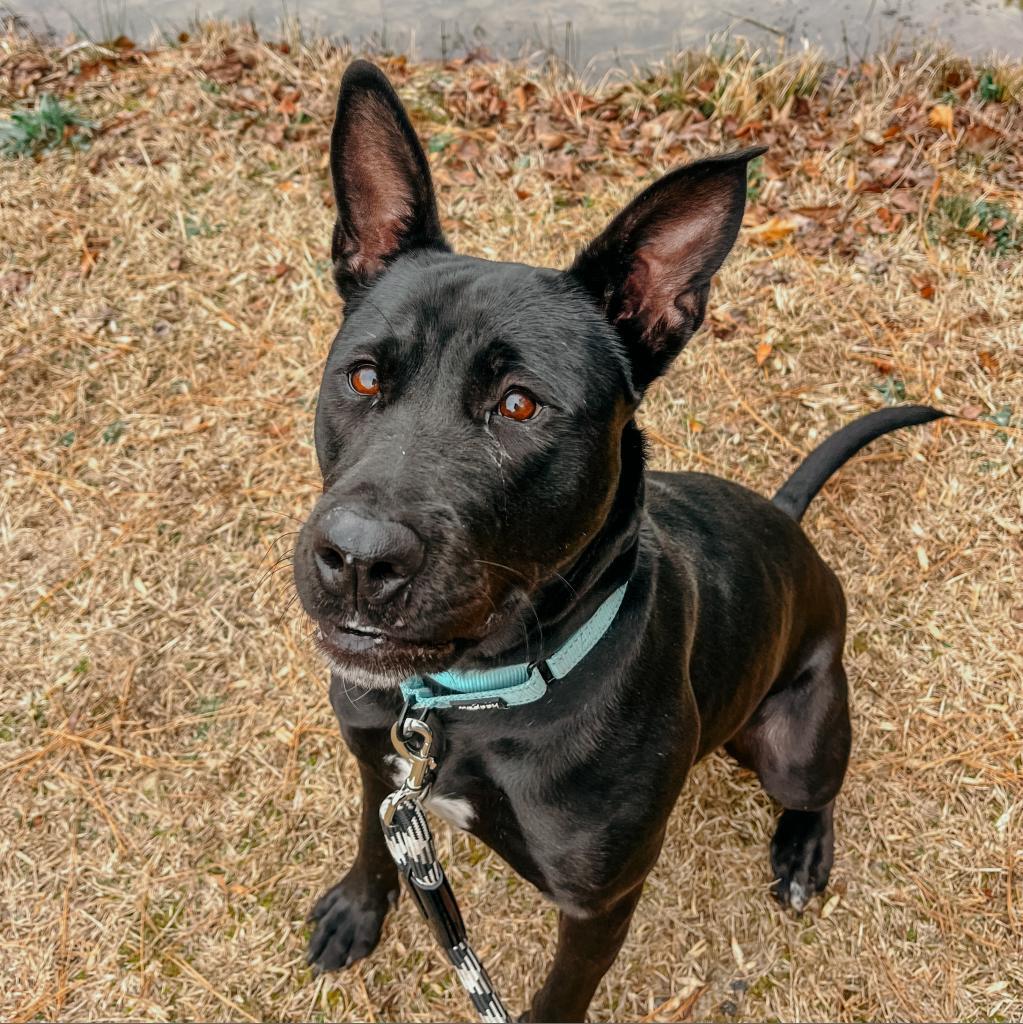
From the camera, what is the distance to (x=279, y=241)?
536 cm

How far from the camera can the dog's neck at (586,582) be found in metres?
2.39

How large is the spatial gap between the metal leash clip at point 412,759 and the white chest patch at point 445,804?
5.8 inches

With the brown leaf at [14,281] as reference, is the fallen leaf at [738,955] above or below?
below

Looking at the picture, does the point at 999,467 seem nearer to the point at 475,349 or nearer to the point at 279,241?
the point at 475,349

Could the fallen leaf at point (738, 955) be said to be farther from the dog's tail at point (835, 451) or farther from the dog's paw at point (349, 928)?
the dog's tail at point (835, 451)

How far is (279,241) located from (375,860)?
11.8 ft

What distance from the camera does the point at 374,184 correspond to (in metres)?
2.59

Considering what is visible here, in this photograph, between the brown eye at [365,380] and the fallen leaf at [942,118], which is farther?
the fallen leaf at [942,118]

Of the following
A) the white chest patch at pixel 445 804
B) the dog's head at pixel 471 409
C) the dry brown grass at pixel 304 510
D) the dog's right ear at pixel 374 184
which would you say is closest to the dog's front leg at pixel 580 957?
the white chest patch at pixel 445 804

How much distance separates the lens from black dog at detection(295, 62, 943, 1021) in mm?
2107

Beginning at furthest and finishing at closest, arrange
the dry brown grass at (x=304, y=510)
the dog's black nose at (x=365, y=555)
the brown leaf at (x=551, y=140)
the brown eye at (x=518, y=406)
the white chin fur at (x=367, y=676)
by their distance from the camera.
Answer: the brown leaf at (x=551, y=140), the dry brown grass at (x=304, y=510), the brown eye at (x=518, y=406), the white chin fur at (x=367, y=676), the dog's black nose at (x=365, y=555)

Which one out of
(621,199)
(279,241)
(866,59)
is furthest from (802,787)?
(866,59)

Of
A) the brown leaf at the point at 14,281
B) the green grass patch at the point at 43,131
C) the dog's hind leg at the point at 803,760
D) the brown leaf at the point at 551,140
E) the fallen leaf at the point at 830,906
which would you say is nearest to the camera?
the dog's hind leg at the point at 803,760

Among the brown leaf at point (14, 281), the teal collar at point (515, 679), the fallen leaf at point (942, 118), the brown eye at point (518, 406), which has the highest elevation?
the brown eye at point (518, 406)
